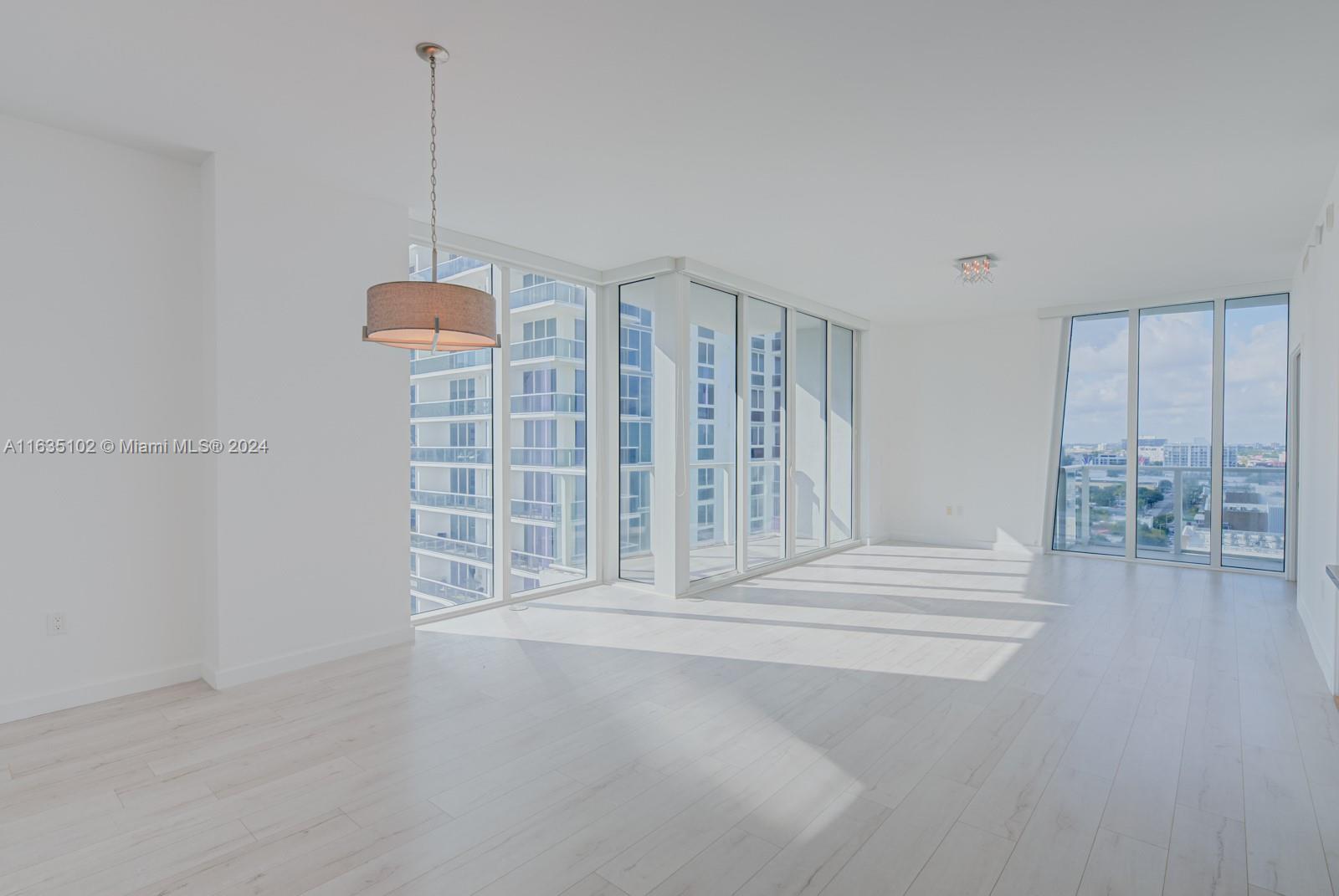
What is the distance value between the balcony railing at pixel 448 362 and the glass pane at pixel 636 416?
125 centimetres

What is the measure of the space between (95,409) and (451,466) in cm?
203

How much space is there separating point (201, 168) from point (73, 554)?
79.8 inches

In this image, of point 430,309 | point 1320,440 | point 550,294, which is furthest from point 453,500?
point 1320,440

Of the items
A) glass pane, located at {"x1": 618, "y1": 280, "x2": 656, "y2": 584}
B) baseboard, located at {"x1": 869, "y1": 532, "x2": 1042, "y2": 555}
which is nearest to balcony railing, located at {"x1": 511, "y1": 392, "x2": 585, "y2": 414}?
glass pane, located at {"x1": 618, "y1": 280, "x2": 656, "y2": 584}

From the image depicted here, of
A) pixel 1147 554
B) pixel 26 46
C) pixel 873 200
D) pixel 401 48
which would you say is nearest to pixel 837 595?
pixel 873 200

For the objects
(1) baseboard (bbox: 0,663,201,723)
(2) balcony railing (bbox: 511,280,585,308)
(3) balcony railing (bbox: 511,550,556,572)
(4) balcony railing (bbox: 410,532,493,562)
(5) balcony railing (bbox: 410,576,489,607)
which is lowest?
(1) baseboard (bbox: 0,663,201,723)

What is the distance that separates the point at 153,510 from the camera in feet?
11.4

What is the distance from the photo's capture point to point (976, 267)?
5.41m

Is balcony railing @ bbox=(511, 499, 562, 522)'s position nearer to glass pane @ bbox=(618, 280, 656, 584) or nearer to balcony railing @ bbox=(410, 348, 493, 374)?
glass pane @ bbox=(618, 280, 656, 584)

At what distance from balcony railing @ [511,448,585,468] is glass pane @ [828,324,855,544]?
10.5ft

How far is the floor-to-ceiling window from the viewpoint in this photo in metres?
6.26

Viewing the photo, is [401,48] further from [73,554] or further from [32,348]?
[73,554]

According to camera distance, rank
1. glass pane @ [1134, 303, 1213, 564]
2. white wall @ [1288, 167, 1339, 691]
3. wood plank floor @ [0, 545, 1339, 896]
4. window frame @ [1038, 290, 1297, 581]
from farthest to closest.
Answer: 1. glass pane @ [1134, 303, 1213, 564]
2. window frame @ [1038, 290, 1297, 581]
3. white wall @ [1288, 167, 1339, 691]
4. wood plank floor @ [0, 545, 1339, 896]

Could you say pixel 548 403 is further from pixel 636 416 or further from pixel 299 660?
pixel 299 660
